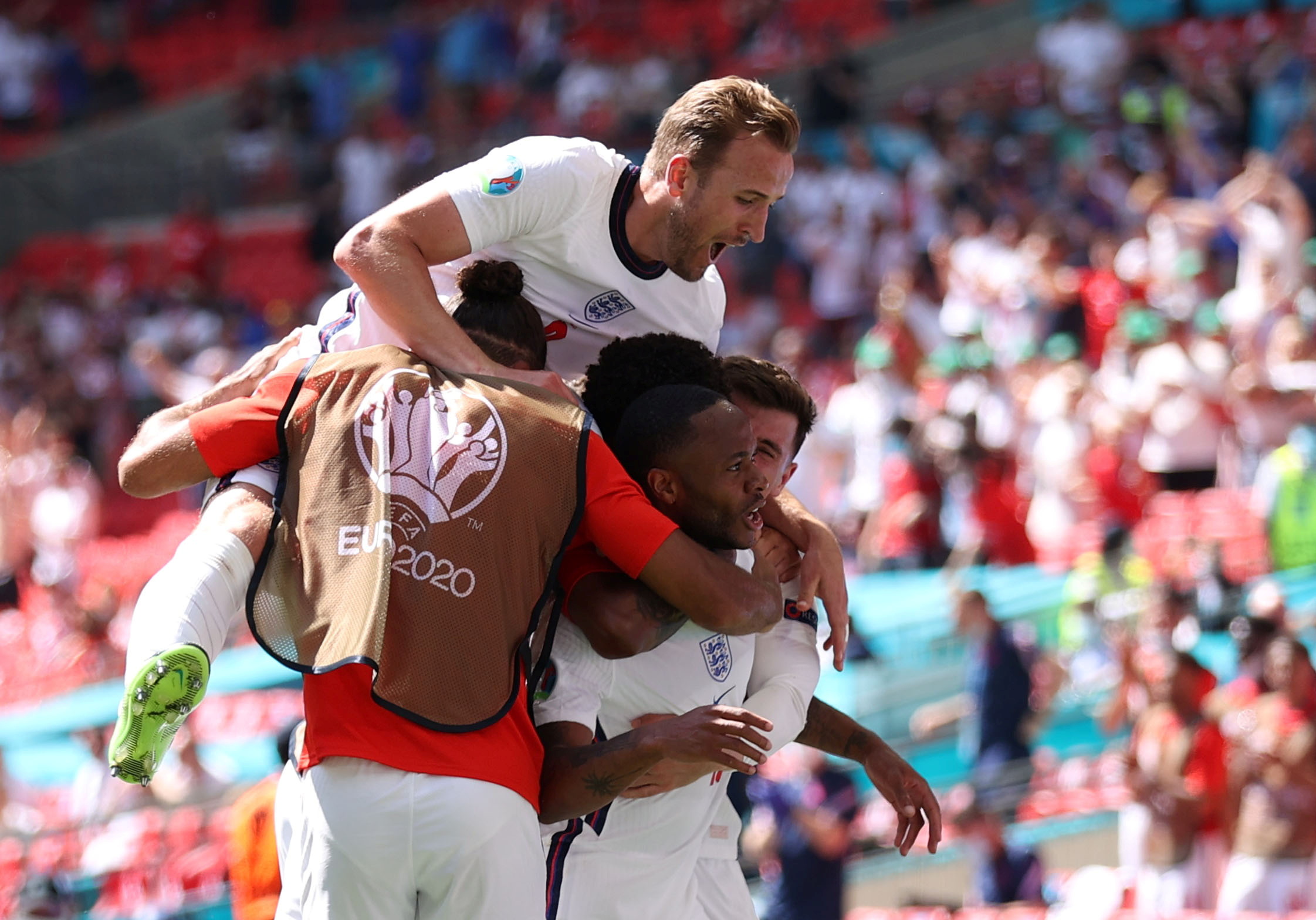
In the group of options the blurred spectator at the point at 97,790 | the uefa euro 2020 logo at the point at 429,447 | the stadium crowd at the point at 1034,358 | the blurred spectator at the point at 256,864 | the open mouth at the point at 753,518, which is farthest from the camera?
the blurred spectator at the point at 97,790

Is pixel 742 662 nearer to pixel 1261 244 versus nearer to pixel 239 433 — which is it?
pixel 239 433

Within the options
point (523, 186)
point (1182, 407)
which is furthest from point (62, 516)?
point (523, 186)

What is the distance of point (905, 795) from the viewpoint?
11.8ft

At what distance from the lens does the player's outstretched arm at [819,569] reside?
368 centimetres

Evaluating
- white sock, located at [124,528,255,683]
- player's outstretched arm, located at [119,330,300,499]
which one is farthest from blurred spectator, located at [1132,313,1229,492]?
white sock, located at [124,528,255,683]

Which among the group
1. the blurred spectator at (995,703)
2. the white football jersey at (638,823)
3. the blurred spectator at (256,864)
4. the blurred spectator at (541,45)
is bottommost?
the blurred spectator at (995,703)

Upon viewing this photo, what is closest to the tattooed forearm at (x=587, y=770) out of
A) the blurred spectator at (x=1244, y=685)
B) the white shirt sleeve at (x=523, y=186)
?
the white shirt sleeve at (x=523, y=186)

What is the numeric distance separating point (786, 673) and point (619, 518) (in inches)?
30.0

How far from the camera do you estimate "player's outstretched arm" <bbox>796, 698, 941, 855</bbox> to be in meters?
3.58

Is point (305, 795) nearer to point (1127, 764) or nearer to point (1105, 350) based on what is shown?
point (1127, 764)

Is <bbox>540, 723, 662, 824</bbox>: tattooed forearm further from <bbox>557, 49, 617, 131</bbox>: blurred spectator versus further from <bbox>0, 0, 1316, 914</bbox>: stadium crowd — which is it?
<bbox>557, 49, 617, 131</bbox>: blurred spectator

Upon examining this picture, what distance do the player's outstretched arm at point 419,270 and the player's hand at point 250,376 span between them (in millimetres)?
315

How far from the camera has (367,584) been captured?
288cm

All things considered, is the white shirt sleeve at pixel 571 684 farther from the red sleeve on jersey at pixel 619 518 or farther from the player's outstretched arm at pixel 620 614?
the red sleeve on jersey at pixel 619 518
